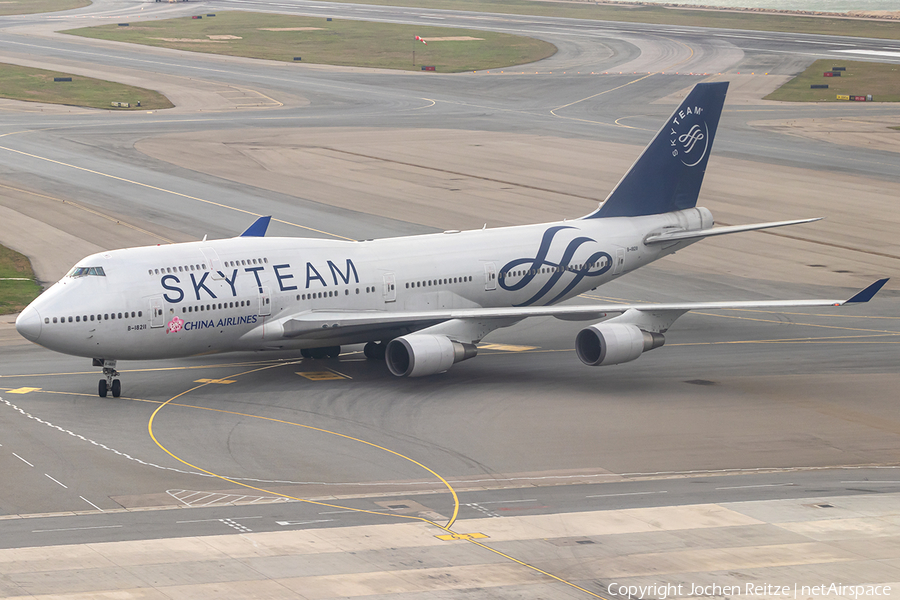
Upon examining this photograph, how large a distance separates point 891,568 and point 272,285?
2339cm

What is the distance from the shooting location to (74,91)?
392ft

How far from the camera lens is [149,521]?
2850 centimetres

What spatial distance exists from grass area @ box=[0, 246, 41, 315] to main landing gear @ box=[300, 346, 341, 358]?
594 inches

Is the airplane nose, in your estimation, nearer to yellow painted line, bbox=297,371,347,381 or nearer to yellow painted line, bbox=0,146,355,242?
yellow painted line, bbox=297,371,347,381

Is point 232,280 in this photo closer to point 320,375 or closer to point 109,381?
point 320,375

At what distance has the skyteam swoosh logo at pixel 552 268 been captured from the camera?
46.1m

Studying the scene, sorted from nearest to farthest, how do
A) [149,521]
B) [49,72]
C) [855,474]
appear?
1. [149,521]
2. [855,474]
3. [49,72]

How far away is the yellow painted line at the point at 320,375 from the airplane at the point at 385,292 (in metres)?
0.99

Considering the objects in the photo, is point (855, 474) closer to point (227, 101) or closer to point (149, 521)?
point (149, 521)

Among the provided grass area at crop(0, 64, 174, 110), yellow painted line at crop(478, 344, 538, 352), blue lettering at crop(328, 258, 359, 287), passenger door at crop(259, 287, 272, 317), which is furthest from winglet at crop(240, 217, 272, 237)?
grass area at crop(0, 64, 174, 110)

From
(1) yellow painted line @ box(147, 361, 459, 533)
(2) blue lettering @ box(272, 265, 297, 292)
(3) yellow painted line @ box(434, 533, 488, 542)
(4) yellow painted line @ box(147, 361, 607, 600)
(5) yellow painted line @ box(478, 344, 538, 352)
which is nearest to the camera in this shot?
(4) yellow painted line @ box(147, 361, 607, 600)

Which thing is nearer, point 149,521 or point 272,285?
point 149,521

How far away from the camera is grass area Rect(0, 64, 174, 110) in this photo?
4537 inches

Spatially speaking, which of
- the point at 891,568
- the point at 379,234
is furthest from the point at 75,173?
the point at 891,568
